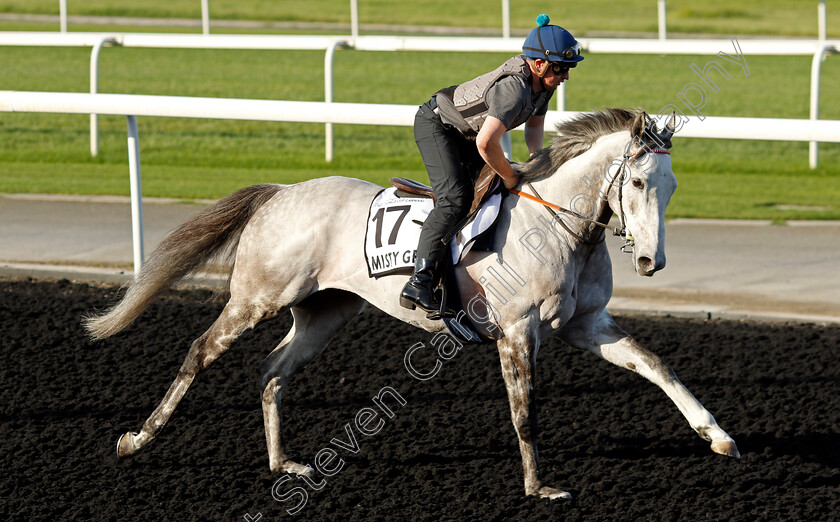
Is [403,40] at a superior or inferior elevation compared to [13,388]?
superior

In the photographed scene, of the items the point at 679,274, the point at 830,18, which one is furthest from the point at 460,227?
the point at 830,18

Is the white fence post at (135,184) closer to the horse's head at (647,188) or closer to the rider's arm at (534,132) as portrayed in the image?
the rider's arm at (534,132)

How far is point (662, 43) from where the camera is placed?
11062 mm

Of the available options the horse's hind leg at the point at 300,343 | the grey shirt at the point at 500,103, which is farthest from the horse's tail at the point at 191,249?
the grey shirt at the point at 500,103

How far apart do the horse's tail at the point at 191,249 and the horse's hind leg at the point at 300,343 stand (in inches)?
17.5

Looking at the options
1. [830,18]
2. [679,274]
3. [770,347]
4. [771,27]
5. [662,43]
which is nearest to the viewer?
[770,347]

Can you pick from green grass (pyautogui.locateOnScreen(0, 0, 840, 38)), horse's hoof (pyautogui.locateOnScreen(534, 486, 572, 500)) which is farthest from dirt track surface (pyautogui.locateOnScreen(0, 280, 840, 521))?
green grass (pyautogui.locateOnScreen(0, 0, 840, 38))

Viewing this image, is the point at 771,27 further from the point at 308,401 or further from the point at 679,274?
the point at 308,401

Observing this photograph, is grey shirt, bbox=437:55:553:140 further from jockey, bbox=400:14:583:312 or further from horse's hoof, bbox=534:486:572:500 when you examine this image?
horse's hoof, bbox=534:486:572:500

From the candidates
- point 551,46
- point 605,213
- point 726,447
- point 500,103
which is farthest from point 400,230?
point 726,447

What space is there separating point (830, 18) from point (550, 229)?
27766 millimetres

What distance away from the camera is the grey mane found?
14.0 feet

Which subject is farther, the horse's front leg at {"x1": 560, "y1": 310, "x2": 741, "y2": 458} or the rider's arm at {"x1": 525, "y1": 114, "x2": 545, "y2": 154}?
the rider's arm at {"x1": 525, "y1": 114, "x2": 545, "y2": 154}

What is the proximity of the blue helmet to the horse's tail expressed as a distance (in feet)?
4.67
